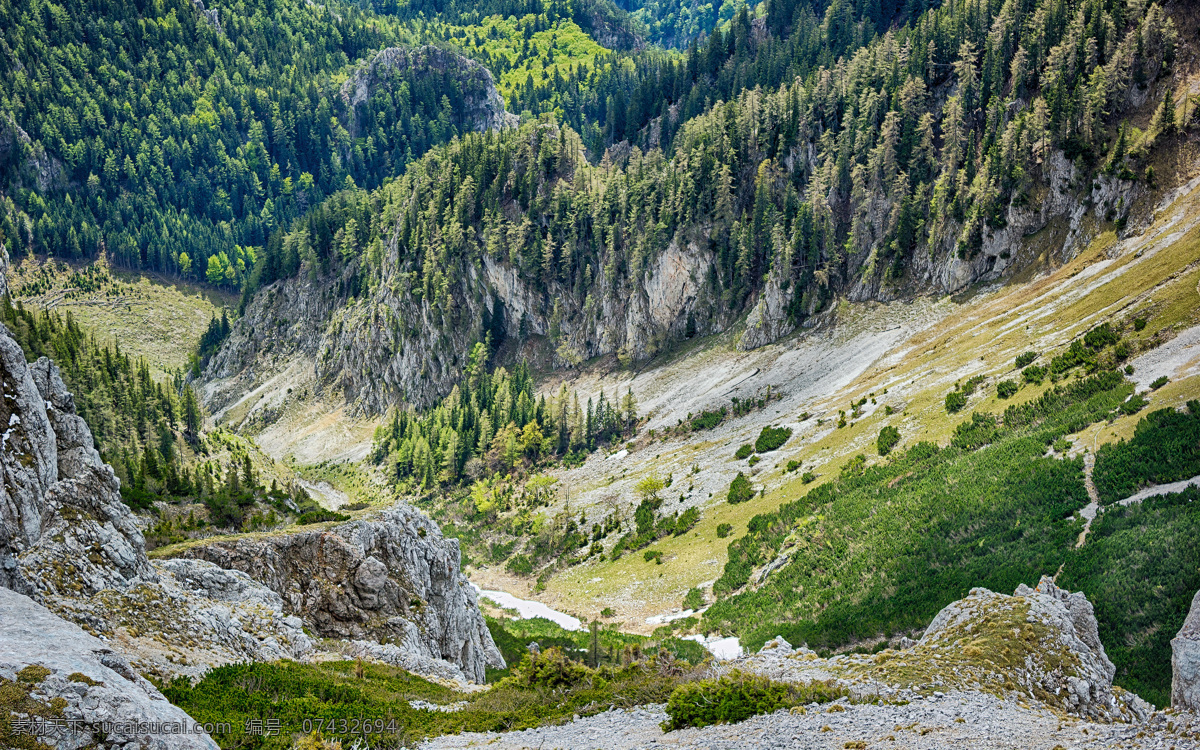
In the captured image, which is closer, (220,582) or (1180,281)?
(220,582)

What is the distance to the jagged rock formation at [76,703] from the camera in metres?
12.9

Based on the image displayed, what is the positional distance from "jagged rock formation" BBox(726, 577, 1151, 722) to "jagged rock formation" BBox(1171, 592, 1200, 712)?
3256 millimetres

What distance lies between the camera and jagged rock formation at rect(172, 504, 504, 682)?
32.6m

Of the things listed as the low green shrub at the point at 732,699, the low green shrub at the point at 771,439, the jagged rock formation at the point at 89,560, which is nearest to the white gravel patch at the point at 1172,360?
the low green shrub at the point at 771,439

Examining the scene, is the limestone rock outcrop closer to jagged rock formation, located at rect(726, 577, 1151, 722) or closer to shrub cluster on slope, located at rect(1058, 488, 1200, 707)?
jagged rock formation, located at rect(726, 577, 1151, 722)

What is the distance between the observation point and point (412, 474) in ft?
439

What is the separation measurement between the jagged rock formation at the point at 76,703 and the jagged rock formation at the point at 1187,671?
20133 mm

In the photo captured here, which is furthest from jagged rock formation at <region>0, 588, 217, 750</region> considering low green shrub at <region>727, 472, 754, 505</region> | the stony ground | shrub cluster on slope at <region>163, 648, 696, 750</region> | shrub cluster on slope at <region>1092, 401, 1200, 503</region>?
low green shrub at <region>727, 472, 754, 505</region>

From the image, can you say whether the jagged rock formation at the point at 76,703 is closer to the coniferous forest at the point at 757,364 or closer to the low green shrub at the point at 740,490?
the coniferous forest at the point at 757,364

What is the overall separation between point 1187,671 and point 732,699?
33.1ft

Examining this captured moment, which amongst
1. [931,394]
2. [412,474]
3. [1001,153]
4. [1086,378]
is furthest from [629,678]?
[412,474]

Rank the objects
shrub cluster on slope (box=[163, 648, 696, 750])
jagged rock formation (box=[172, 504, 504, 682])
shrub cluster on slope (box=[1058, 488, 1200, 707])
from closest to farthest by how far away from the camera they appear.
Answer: shrub cluster on slope (box=[163, 648, 696, 750]) < shrub cluster on slope (box=[1058, 488, 1200, 707]) < jagged rock formation (box=[172, 504, 504, 682])

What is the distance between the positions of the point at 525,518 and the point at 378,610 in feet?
219

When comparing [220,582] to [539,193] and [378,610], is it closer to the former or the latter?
[378,610]
